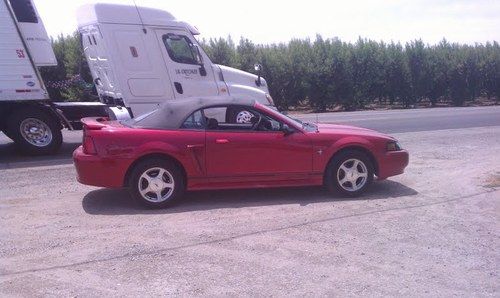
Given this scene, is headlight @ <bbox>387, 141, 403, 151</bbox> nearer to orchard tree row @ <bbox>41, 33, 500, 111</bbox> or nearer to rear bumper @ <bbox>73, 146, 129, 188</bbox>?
rear bumper @ <bbox>73, 146, 129, 188</bbox>

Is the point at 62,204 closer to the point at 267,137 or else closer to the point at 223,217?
the point at 223,217

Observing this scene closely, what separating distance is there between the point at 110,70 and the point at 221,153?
5.60m

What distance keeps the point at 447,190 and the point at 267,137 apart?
9.16ft

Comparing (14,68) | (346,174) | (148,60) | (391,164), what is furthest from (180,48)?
(391,164)

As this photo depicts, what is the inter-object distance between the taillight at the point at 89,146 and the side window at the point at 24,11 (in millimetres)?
5404

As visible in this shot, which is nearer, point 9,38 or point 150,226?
point 150,226

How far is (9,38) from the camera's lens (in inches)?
411

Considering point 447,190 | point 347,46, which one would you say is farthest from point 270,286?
point 347,46

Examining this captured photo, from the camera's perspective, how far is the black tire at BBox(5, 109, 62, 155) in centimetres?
1055

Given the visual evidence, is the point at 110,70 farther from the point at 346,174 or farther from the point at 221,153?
the point at 346,174

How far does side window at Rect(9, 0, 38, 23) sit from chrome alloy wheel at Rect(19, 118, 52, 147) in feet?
6.73

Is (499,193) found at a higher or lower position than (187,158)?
lower

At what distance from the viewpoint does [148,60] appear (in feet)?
37.6

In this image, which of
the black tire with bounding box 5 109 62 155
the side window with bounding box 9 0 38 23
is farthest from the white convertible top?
the side window with bounding box 9 0 38 23
